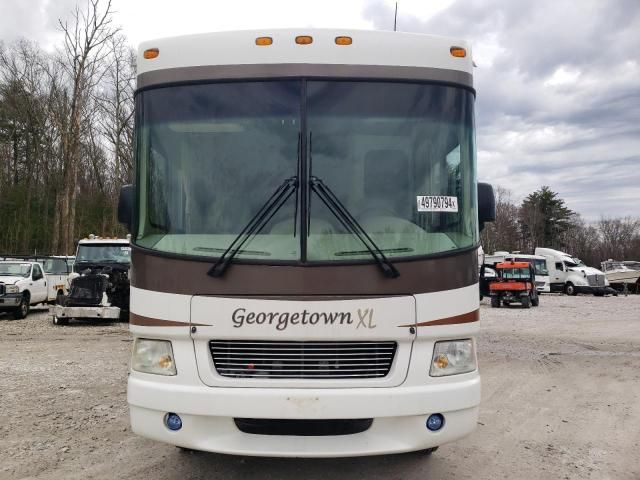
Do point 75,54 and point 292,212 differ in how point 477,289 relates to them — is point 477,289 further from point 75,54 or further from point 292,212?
point 75,54

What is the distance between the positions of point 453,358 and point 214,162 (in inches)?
78.0

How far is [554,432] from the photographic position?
18.5 feet

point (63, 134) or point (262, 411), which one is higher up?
point (63, 134)

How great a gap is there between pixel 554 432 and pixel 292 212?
377cm

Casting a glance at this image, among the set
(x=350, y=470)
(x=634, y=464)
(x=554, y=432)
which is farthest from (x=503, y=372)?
(x=350, y=470)

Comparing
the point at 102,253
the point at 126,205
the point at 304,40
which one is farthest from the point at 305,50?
the point at 102,253

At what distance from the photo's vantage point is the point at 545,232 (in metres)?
81.6

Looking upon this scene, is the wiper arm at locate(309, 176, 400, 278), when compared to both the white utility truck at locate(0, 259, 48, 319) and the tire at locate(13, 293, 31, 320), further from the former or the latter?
the tire at locate(13, 293, 31, 320)

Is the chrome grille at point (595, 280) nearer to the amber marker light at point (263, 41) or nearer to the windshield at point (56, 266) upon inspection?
the windshield at point (56, 266)

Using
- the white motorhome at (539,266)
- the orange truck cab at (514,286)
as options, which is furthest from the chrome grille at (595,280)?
the orange truck cab at (514,286)

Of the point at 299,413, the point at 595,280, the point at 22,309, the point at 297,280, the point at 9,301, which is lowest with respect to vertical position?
the point at 22,309

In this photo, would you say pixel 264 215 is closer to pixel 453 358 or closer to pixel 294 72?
pixel 294 72

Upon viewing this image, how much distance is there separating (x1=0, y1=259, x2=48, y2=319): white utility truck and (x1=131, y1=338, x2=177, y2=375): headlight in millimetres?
14997

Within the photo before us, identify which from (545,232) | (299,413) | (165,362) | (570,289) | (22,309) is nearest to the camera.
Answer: (299,413)
